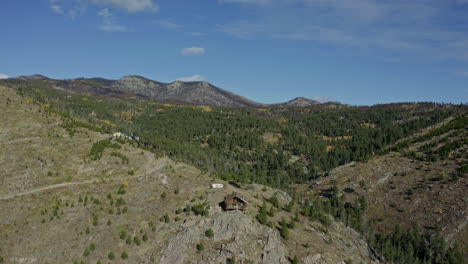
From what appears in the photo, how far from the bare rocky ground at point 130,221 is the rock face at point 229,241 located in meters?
0.21

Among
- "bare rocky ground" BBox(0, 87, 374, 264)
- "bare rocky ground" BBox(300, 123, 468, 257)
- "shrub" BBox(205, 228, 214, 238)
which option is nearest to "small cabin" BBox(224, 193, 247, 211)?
"bare rocky ground" BBox(0, 87, 374, 264)

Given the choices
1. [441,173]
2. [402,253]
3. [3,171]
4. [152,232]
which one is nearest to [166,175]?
[152,232]

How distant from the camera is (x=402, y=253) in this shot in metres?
95.8

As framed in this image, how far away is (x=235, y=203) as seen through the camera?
7750 cm

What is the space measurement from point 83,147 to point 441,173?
159m

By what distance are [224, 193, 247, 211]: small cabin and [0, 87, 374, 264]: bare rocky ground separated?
1988mm

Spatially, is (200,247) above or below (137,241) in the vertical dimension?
above

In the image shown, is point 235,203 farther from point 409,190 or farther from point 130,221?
point 409,190

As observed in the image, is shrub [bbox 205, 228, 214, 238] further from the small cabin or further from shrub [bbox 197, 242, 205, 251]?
the small cabin

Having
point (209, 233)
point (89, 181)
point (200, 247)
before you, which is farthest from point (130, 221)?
point (89, 181)

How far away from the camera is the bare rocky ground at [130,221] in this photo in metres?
66.8

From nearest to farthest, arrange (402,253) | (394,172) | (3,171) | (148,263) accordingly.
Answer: (148,263), (402,253), (3,171), (394,172)

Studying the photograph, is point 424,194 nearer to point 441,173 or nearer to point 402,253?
point 441,173

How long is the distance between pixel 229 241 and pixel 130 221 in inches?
1006
